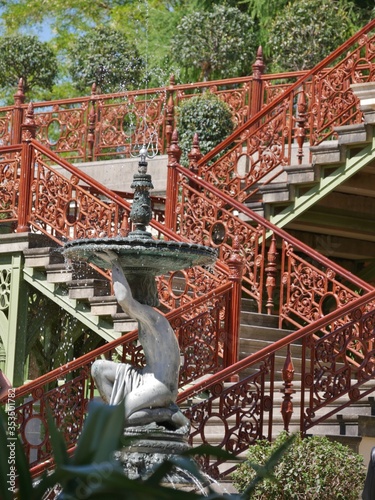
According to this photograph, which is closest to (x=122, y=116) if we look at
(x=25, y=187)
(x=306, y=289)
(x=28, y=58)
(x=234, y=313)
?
(x=25, y=187)

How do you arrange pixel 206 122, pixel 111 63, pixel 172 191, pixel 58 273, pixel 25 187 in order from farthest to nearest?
pixel 111 63 → pixel 206 122 → pixel 172 191 → pixel 25 187 → pixel 58 273

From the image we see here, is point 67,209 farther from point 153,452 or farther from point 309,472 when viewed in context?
point 153,452

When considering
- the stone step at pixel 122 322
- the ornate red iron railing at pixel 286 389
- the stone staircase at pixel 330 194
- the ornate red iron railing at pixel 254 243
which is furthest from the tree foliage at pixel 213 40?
the ornate red iron railing at pixel 286 389

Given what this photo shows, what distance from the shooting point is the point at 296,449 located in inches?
388

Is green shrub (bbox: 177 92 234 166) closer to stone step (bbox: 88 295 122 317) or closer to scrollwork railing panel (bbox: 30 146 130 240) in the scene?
scrollwork railing panel (bbox: 30 146 130 240)

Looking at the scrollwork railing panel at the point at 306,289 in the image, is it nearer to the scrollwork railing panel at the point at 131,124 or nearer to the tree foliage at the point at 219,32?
the scrollwork railing panel at the point at 131,124

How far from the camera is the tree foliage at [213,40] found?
77.6 feet

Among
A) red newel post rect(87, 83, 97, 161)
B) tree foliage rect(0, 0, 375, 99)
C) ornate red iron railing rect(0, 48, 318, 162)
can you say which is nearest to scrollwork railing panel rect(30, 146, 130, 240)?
ornate red iron railing rect(0, 48, 318, 162)

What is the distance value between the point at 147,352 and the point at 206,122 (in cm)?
919

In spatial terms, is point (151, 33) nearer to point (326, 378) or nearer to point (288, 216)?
point (288, 216)

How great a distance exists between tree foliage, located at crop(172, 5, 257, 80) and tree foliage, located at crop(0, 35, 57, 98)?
3.05 m

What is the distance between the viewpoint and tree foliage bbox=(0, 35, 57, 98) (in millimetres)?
26000

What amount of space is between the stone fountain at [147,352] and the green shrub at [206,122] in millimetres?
8639

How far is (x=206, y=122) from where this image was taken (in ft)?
60.3
